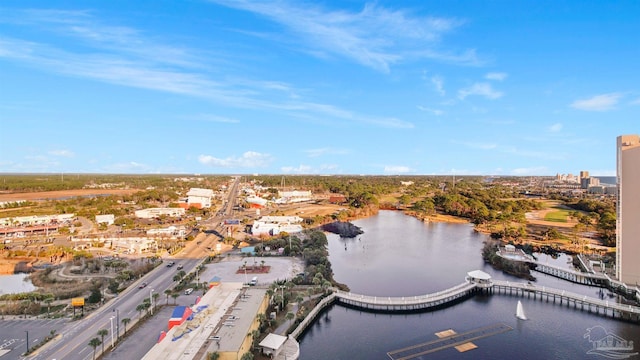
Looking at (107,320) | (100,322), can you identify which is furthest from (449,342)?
(100,322)

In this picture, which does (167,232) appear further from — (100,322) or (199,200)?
(199,200)

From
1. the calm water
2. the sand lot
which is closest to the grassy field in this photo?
the calm water

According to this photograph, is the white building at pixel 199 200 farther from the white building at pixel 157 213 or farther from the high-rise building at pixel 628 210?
the high-rise building at pixel 628 210

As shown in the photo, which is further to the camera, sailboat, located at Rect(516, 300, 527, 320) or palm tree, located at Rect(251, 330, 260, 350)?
sailboat, located at Rect(516, 300, 527, 320)

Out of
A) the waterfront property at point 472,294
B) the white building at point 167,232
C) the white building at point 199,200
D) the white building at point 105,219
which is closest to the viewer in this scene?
the waterfront property at point 472,294

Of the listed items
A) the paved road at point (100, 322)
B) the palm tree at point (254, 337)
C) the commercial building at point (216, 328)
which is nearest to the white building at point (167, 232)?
the paved road at point (100, 322)

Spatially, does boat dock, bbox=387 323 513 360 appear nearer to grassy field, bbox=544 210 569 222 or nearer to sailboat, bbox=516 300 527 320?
sailboat, bbox=516 300 527 320

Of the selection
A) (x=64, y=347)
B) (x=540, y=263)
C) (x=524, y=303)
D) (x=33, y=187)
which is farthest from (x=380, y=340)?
(x=33, y=187)
